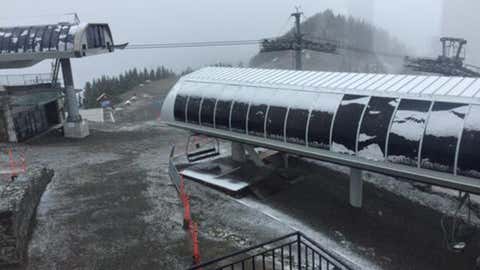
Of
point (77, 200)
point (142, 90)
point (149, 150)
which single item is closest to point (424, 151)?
point (77, 200)

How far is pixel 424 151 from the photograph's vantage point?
456 inches

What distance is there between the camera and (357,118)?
43.4 ft

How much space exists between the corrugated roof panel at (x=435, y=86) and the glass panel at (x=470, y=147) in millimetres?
1497

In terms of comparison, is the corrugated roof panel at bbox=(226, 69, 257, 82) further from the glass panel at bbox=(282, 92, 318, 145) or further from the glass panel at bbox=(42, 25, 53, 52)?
the glass panel at bbox=(42, 25, 53, 52)

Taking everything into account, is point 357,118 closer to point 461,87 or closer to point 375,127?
point 375,127

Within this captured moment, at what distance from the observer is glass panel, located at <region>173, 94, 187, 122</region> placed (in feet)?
63.4

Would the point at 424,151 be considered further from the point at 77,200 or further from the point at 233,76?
the point at 77,200

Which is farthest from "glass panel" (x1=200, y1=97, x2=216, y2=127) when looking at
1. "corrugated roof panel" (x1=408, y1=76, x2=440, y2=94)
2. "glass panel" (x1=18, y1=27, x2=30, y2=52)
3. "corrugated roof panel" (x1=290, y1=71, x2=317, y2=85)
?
"glass panel" (x1=18, y1=27, x2=30, y2=52)

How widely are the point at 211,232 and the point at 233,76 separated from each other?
8.21m

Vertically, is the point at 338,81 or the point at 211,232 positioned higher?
the point at 338,81

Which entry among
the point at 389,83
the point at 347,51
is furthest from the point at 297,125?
the point at 347,51

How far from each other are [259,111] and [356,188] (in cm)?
472

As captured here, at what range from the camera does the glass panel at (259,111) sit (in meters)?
16.1

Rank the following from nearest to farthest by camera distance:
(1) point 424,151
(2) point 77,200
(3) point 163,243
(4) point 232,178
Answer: (1) point 424,151 < (3) point 163,243 < (2) point 77,200 < (4) point 232,178
